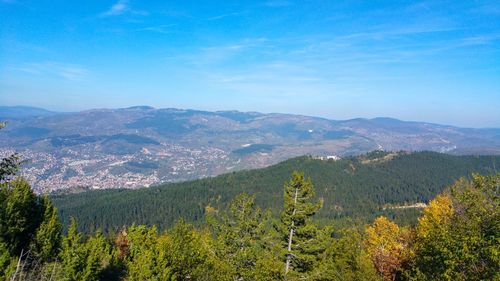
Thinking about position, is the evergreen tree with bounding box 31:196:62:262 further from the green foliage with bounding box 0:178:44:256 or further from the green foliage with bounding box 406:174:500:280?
the green foliage with bounding box 406:174:500:280

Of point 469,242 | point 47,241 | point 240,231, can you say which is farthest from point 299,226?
point 47,241

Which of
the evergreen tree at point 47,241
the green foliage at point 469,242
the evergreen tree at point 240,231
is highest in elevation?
the green foliage at point 469,242

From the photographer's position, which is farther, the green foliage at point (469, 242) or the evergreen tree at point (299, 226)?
the evergreen tree at point (299, 226)

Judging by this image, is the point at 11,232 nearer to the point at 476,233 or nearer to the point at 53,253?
the point at 53,253

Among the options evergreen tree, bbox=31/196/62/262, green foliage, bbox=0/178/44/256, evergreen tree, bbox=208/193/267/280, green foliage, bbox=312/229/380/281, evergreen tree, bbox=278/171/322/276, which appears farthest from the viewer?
evergreen tree, bbox=31/196/62/262

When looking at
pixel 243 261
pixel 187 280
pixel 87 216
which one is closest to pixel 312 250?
pixel 243 261

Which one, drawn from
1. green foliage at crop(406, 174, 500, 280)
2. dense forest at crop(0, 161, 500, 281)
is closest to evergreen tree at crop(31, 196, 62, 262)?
dense forest at crop(0, 161, 500, 281)

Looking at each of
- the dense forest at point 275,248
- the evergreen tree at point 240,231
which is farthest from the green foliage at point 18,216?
the evergreen tree at point 240,231

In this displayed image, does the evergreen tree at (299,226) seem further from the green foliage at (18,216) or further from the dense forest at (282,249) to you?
the green foliage at (18,216)
